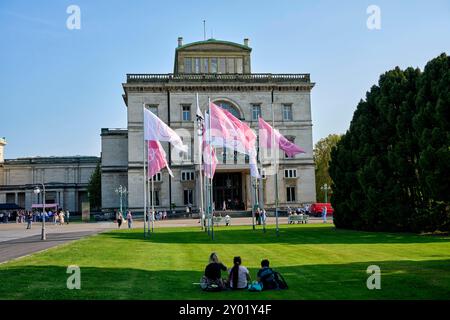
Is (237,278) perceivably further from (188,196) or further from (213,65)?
(213,65)

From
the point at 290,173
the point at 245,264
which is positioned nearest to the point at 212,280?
the point at 245,264

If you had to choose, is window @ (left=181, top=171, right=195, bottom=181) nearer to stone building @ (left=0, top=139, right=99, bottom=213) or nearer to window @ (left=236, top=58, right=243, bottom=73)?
window @ (left=236, top=58, right=243, bottom=73)

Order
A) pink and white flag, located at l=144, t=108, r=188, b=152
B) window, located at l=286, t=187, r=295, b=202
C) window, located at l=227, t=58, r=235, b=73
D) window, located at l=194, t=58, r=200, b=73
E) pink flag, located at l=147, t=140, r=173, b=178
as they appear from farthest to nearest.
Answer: window, located at l=227, t=58, r=235, b=73, window, located at l=194, t=58, r=200, b=73, window, located at l=286, t=187, r=295, b=202, pink flag, located at l=147, t=140, r=173, b=178, pink and white flag, located at l=144, t=108, r=188, b=152

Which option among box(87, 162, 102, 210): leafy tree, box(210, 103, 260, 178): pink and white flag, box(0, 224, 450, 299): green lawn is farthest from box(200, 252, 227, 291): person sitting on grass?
box(87, 162, 102, 210): leafy tree

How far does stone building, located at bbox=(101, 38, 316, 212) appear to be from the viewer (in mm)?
72875

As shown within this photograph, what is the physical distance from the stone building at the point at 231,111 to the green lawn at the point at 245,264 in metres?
43.2

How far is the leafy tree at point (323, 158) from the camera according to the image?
312 feet

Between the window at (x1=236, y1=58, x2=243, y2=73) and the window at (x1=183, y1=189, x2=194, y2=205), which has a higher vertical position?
the window at (x1=236, y1=58, x2=243, y2=73)

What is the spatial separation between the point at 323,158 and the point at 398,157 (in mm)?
59936

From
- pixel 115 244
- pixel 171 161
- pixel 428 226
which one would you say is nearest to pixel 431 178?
pixel 428 226

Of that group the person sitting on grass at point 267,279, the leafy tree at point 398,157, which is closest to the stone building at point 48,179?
the leafy tree at point 398,157

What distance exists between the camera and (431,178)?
3067 cm

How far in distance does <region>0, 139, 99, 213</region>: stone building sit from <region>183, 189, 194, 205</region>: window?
141 feet
